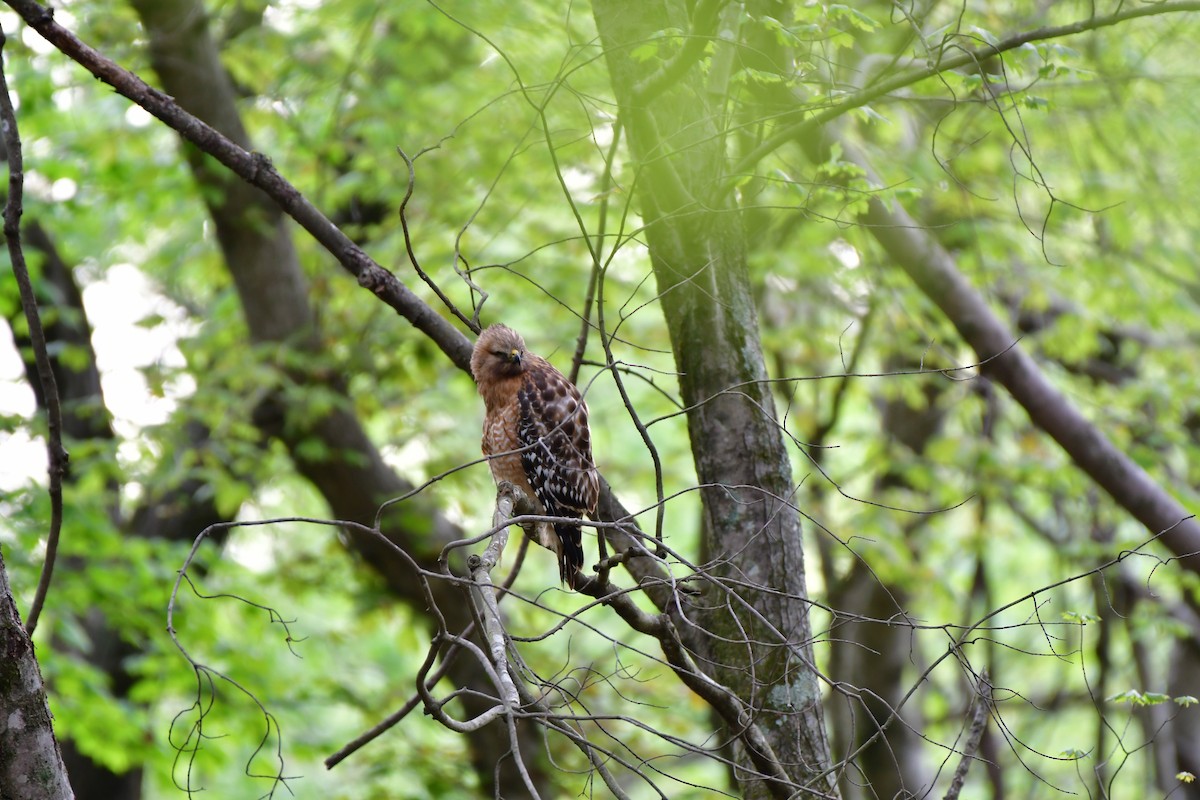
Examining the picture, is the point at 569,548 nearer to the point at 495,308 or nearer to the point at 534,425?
the point at 534,425

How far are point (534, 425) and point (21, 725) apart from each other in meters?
2.15

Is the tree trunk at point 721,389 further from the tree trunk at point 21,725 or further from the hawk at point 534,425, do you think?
the tree trunk at point 21,725

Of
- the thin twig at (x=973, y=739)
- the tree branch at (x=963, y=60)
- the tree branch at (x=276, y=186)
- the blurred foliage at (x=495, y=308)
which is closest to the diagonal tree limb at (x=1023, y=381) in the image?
the blurred foliage at (x=495, y=308)

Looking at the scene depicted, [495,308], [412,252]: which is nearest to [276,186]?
[412,252]

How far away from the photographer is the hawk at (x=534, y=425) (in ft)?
11.8

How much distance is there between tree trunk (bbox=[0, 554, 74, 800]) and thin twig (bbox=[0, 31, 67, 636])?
0.78m

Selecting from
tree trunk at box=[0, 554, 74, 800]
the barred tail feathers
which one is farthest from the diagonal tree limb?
tree trunk at box=[0, 554, 74, 800]

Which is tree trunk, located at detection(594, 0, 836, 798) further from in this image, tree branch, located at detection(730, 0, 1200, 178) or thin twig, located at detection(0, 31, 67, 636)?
thin twig, located at detection(0, 31, 67, 636)

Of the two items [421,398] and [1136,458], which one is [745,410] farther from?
[421,398]

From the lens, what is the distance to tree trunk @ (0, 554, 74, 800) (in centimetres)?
175

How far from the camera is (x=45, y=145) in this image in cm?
761

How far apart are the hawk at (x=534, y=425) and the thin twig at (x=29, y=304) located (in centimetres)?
130

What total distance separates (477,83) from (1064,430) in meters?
4.08

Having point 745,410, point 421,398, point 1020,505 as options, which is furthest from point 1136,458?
point 421,398
